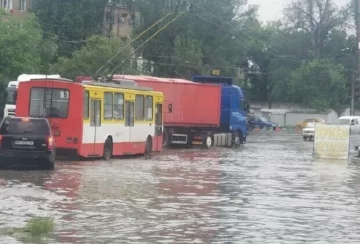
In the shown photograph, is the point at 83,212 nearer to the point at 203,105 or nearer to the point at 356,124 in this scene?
the point at 203,105

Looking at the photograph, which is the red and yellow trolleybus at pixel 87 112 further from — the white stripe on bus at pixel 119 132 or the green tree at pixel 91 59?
the green tree at pixel 91 59

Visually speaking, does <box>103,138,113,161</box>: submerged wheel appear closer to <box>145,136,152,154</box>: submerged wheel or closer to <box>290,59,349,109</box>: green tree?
<box>145,136,152,154</box>: submerged wheel

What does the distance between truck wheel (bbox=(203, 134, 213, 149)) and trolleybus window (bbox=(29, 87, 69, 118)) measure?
1752 centimetres

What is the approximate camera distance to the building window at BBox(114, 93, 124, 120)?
3572 centimetres

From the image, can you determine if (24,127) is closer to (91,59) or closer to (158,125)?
(158,125)

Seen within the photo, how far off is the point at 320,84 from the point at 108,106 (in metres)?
70.0

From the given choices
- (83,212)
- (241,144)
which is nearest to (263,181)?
(83,212)

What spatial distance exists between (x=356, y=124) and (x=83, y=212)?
213 feet

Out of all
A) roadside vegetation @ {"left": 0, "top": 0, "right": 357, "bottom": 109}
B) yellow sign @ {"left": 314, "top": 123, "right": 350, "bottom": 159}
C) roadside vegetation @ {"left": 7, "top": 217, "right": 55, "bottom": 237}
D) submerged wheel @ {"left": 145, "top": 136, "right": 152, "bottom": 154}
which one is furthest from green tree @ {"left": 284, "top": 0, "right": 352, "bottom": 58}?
roadside vegetation @ {"left": 7, "top": 217, "right": 55, "bottom": 237}

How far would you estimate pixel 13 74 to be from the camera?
58.1 meters

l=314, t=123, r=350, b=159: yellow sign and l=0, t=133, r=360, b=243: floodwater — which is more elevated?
l=314, t=123, r=350, b=159: yellow sign

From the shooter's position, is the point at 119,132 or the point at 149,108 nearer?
the point at 119,132

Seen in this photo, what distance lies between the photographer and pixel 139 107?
38.5 metres

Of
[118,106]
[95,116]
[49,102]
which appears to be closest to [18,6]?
[118,106]
